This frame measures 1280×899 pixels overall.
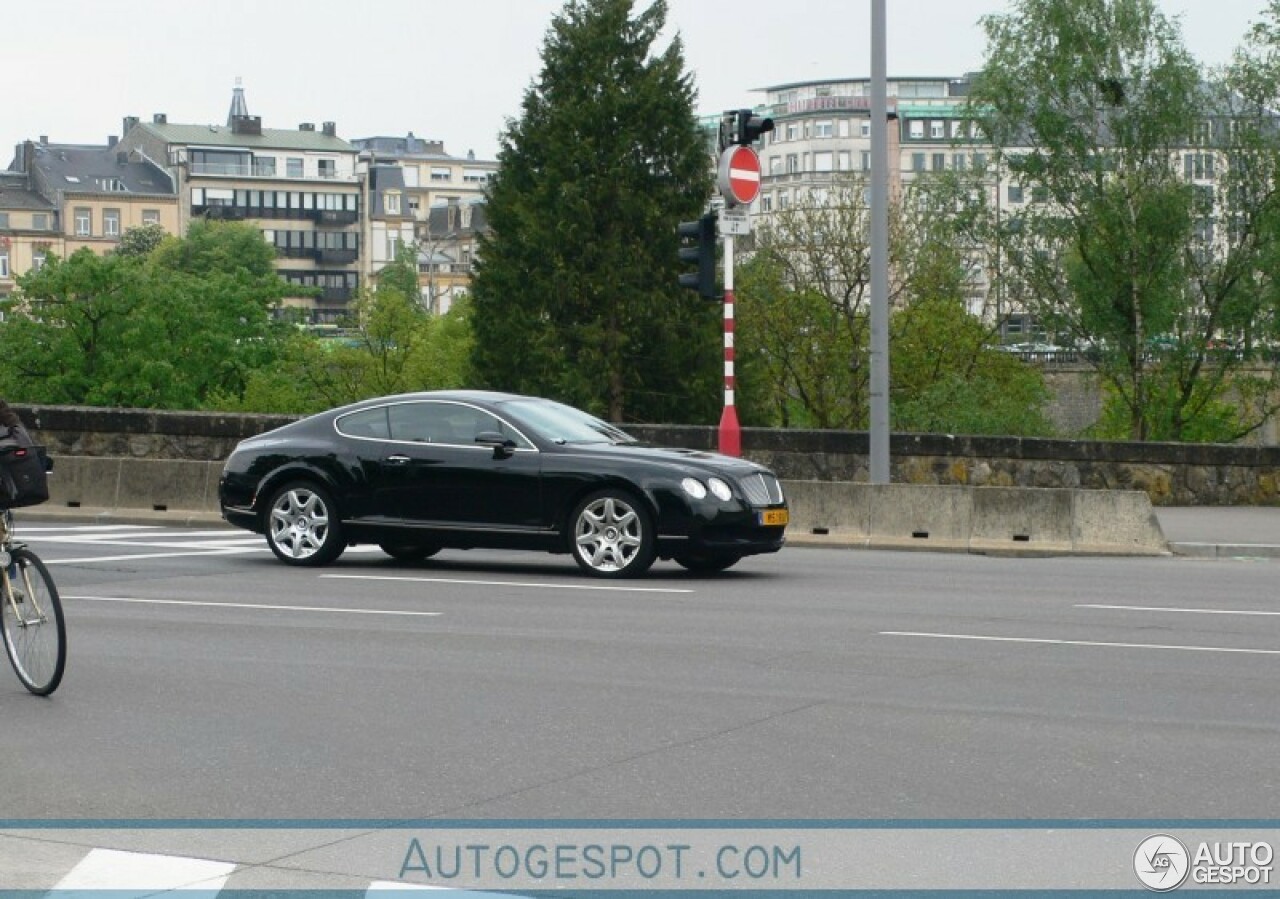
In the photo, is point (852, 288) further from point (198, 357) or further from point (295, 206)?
point (295, 206)

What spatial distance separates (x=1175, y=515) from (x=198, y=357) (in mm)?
74134

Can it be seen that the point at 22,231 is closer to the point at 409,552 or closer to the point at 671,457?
the point at 409,552

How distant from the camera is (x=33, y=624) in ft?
32.8

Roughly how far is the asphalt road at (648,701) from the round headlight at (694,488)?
0.70 metres

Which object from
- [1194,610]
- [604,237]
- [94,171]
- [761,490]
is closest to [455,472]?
[761,490]

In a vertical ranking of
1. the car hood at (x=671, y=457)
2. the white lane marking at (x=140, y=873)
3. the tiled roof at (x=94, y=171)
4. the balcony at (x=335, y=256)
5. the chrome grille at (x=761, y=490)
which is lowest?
the white lane marking at (x=140, y=873)

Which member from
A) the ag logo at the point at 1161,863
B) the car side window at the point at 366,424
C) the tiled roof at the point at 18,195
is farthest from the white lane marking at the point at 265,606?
the tiled roof at the point at 18,195

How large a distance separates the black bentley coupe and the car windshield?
2cm

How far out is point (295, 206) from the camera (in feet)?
601

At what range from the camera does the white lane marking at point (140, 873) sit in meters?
6.12

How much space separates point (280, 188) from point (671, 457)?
17015 cm

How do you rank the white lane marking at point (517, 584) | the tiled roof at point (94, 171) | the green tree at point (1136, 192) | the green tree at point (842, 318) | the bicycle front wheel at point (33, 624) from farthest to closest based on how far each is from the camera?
the tiled roof at point (94, 171) → the green tree at point (842, 318) → the green tree at point (1136, 192) → the white lane marking at point (517, 584) → the bicycle front wheel at point (33, 624)

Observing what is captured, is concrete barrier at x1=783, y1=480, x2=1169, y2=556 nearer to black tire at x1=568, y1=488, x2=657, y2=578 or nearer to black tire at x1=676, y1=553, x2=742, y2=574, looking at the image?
black tire at x1=676, y1=553, x2=742, y2=574

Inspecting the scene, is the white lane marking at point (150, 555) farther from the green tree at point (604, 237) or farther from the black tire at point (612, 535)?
the green tree at point (604, 237)
